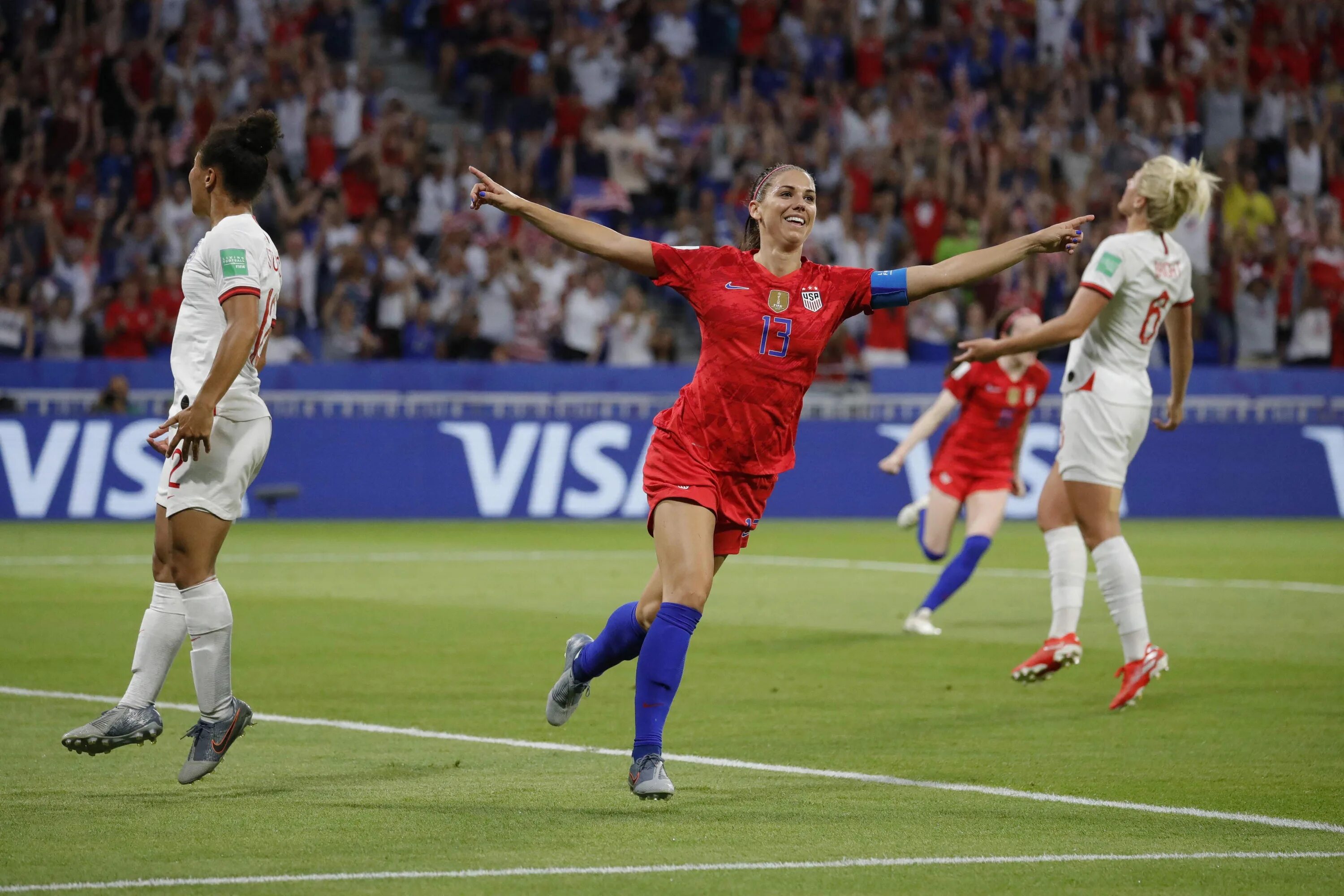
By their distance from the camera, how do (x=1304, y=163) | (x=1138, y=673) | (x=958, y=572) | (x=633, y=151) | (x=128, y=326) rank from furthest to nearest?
(x=1304, y=163) → (x=633, y=151) → (x=128, y=326) → (x=958, y=572) → (x=1138, y=673)

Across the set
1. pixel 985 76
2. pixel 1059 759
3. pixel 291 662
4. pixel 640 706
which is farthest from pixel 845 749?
pixel 985 76

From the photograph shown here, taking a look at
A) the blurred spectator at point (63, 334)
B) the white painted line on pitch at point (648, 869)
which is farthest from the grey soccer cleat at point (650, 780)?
the blurred spectator at point (63, 334)

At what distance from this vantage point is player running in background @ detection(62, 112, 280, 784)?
6648 millimetres

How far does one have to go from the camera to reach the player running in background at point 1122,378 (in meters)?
9.14

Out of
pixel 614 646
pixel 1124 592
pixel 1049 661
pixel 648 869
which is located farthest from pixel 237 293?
pixel 1124 592

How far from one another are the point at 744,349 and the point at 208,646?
2286 mm

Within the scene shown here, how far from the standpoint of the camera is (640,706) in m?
6.52

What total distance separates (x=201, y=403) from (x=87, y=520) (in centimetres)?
1481

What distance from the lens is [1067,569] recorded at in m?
9.83

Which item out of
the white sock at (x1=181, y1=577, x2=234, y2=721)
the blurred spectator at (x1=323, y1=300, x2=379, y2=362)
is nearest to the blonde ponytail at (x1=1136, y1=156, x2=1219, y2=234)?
the white sock at (x1=181, y1=577, x2=234, y2=721)

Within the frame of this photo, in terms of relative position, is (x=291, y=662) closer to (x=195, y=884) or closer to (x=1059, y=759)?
(x=1059, y=759)

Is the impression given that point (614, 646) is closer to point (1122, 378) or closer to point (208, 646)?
point (208, 646)

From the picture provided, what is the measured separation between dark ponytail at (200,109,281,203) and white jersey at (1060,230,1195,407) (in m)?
4.18

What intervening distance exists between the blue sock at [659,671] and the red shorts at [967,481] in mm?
6168
